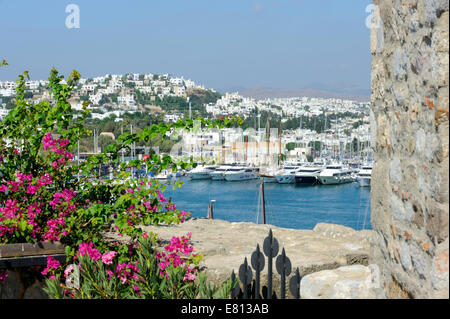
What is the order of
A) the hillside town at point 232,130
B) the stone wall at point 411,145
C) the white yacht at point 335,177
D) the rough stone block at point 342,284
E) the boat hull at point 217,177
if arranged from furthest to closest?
the boat hull at point 217,177 → the hillside town at point 232,130 → the white yacht at point 335,177 → the rough stone block at point 342,284 → the stone wall at point 411,145

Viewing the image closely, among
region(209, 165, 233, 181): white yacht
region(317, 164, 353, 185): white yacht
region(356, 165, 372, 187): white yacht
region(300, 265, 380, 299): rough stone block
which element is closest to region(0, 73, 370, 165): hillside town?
region(209, 165, 233, 181): white yacht

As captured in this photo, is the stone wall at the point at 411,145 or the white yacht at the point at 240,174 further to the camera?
the white yacht at the point at 240,174

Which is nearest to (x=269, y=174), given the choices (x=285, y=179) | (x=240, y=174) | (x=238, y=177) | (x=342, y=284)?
(x=285, y=179)

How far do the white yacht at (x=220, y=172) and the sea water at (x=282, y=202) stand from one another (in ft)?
2.33

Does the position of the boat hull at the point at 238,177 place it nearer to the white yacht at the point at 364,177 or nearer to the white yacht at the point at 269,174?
the white yacht at the point at 269,174

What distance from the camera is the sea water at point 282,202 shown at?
45562 millimetres

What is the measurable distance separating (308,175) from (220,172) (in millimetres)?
10021

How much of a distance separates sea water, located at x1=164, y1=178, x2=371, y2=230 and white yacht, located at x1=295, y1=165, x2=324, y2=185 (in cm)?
114

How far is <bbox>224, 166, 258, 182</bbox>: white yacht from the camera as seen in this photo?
219 feet

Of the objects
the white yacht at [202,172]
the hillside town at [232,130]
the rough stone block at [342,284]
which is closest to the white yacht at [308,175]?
the hillside town at [232,130]

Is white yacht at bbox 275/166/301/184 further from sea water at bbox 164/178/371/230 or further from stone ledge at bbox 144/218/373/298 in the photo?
stone ledge at bbox 144/218/373/298

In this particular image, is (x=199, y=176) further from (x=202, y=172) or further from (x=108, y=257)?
(x=108, y=257)

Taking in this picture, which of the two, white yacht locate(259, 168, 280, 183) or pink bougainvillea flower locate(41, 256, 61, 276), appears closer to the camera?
pink bougainvillea flower locate(41, 256, 61, 276)

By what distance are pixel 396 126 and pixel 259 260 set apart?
1197mm
